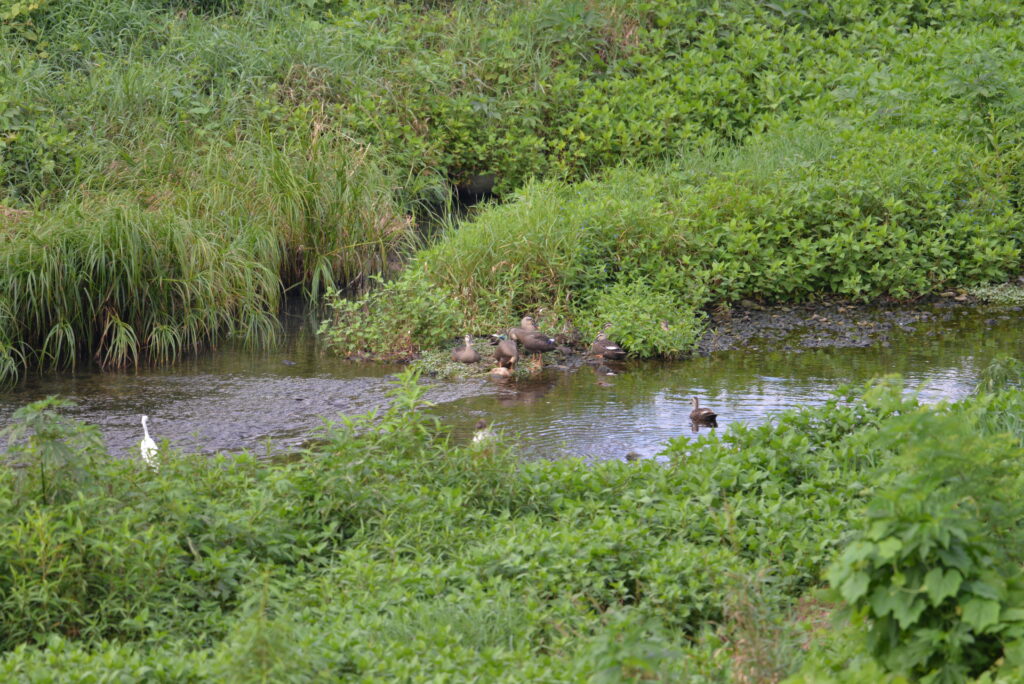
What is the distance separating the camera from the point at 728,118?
557 inches

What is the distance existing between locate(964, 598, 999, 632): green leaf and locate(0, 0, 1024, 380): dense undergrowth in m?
6.20

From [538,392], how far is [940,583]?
18.3ft

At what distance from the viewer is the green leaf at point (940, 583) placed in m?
3.37

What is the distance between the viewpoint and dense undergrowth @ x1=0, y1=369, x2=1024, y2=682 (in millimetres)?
3521

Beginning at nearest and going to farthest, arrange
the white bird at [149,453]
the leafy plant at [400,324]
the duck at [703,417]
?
the white bird at [149,453] → the duck at [703,417] → the leafy plant at [400,324]

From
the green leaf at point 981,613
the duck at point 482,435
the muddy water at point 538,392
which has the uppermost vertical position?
the green leaf at point 981,613

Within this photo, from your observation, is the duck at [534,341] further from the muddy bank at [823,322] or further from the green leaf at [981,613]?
the green leaf at [981,613]

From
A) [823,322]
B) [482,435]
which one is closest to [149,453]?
[482,435]

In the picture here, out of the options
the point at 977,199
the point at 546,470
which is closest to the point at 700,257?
the point at 977,199

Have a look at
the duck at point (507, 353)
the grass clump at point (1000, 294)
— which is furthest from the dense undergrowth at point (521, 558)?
the grass clump at point (1000, 294)

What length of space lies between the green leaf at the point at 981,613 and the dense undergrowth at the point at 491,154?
620 cm

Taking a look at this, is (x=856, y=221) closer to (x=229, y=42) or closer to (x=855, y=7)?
(x=855, y=7)

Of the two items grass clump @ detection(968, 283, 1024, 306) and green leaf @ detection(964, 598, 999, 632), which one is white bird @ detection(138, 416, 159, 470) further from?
grass clump @ detection(968, 283, 1024, 306)

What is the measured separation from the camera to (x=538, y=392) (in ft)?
29.0
